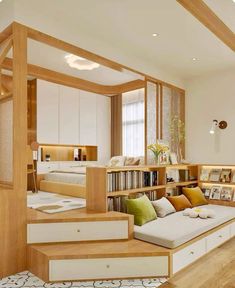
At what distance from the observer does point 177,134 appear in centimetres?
552

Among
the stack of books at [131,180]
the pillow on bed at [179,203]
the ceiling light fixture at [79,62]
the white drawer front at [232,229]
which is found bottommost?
the white drawer front at [232,229]

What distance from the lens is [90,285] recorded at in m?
2.59

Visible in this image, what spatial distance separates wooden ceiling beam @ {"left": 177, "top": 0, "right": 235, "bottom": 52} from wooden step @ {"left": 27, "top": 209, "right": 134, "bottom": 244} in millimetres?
2472

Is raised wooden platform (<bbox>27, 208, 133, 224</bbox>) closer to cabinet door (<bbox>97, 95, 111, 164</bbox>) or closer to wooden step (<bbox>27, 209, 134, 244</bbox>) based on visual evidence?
wooden step (<bbox>27, 209, 134, 244</bbox>)

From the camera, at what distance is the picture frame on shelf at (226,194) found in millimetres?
4895

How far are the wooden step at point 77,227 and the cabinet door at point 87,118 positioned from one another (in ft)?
13.1

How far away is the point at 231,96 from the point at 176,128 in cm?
121

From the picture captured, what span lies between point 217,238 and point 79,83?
479cm

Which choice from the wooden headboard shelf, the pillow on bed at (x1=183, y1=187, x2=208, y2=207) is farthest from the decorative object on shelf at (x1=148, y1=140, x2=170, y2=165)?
the wooden headboard shelf

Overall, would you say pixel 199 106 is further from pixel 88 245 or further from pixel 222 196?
pixel 88 245

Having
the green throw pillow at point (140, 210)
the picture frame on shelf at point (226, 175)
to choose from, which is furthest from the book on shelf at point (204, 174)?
the green throw pillow at point (140, 210)

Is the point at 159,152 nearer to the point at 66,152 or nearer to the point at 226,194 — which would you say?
the point at 226,194

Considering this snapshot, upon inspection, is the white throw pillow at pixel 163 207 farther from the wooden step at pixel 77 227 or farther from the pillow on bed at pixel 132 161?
the pillow on bed at pixel 132 161

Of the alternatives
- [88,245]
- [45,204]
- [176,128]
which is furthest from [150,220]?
[176,128]
